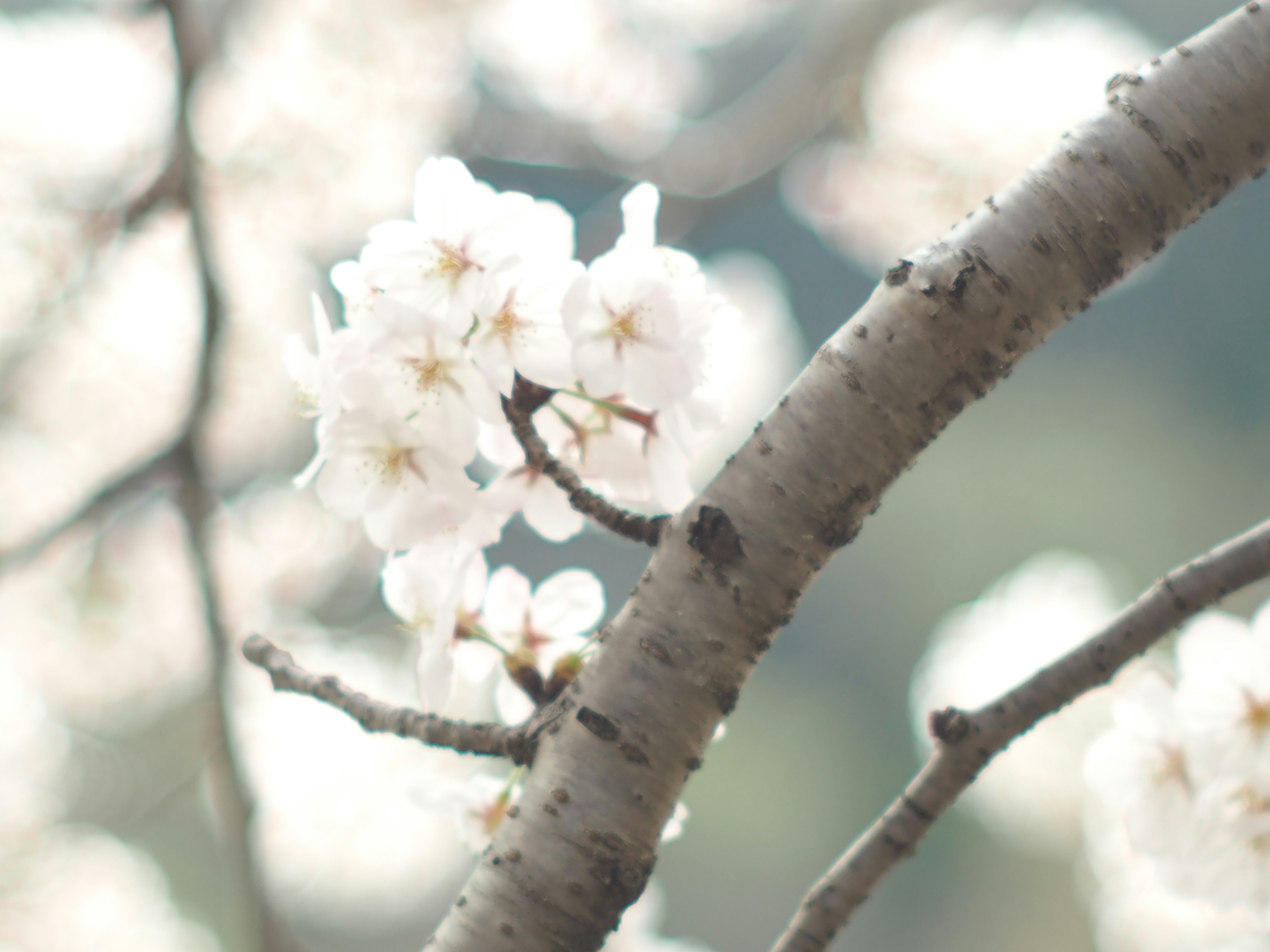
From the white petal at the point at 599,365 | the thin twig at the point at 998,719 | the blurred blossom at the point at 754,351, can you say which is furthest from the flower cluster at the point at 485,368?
the blurred blossom at the point at 754,351

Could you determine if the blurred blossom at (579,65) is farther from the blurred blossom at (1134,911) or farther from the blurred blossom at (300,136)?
the blurred blossom at (1134,911)

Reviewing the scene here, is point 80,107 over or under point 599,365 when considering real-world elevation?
over

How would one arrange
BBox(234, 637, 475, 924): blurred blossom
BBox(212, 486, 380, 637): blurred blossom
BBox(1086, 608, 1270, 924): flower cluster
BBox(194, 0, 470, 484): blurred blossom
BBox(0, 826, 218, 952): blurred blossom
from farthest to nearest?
BBox(234, 637, 475, 924): blurred blossom
BBox(212, 486, 380, 637): blurred blossom
BBox(0, 826, 218, 952): blurred blossom
BBox(194, 0, 470, 484): blurred blossom
BBox(1086, 608, 1270, 924): flower cluster

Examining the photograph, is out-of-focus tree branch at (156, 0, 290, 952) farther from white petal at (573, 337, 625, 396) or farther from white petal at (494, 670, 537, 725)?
white petal at (573, 337, 625, 396)

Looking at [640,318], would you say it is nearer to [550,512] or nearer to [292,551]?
[550,512]

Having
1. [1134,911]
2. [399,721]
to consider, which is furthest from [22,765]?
[1134,911]

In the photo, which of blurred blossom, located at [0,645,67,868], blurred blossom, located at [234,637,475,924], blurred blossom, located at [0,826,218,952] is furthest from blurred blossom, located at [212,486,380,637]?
blurred blossom, located at [0,826,218,952]

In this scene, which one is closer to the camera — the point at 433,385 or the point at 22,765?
the point at 433,385

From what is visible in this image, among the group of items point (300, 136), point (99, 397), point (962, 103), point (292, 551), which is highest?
point (962, 103)
